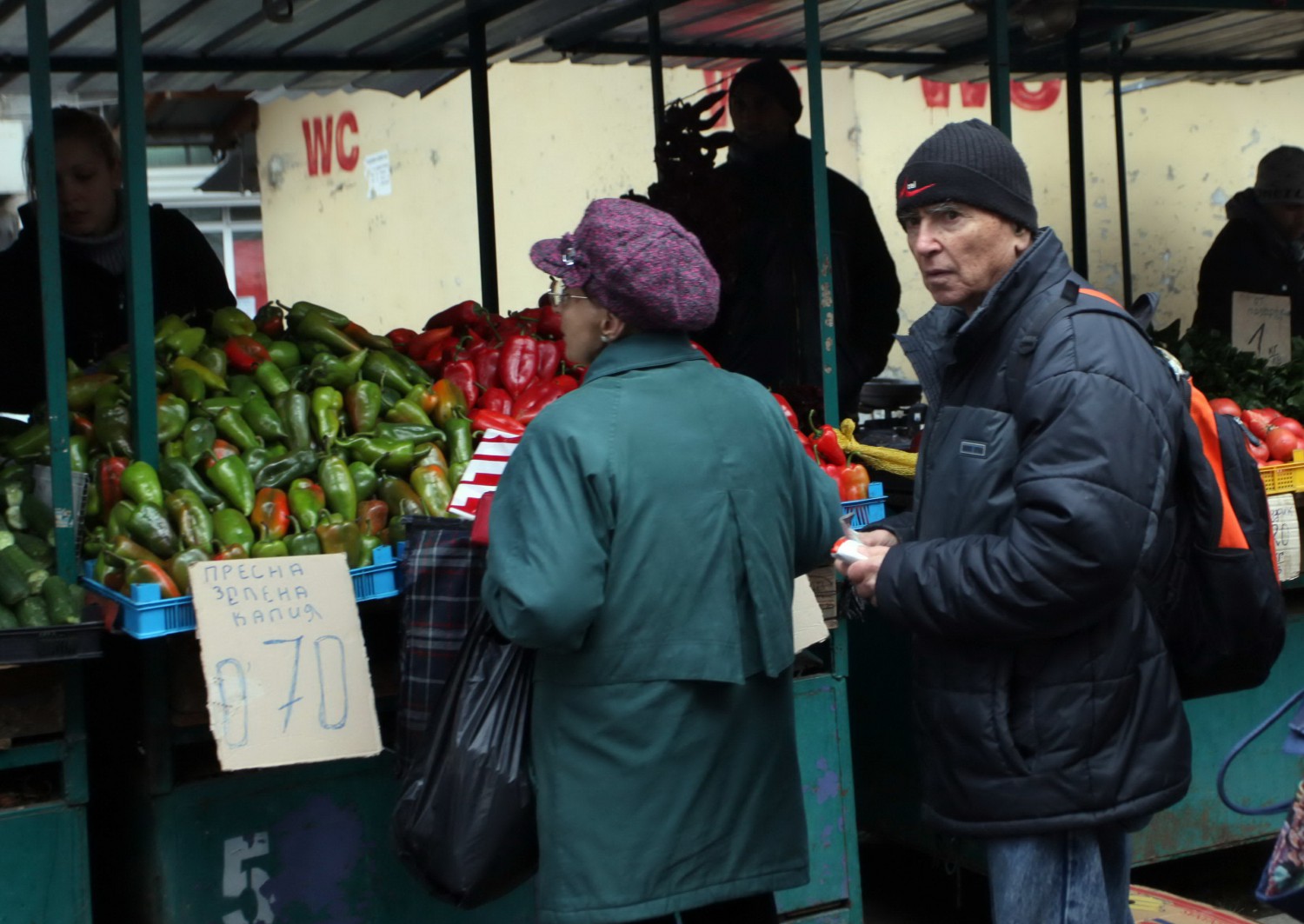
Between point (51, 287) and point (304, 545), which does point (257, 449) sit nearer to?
point (304, 545)

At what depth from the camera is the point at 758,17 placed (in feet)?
18.6

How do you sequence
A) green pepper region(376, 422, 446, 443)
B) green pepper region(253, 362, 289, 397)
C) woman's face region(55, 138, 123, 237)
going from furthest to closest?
woman's face region(55, 138, 123, 237)
green pepper region(253, 362, 289, 397)
green pepper region(376, 422, 446, 443)

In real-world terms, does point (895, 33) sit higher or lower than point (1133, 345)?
higher

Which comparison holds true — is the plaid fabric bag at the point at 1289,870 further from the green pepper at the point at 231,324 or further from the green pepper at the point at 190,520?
the green pepper at the point at 231,324

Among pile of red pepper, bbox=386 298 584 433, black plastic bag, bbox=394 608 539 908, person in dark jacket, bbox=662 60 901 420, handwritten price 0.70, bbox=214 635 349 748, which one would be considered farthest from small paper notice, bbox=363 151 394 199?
black plastic bag, bbox=394 608 539 908

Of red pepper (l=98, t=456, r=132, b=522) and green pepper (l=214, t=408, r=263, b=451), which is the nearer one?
red pepper (l=98, t=456, r=132, b=522)

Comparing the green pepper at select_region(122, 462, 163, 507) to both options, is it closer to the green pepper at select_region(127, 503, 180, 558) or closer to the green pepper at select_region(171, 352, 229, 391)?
the green pepper at select_region(127, 503, 180, 558)

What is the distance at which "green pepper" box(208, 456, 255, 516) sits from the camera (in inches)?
129

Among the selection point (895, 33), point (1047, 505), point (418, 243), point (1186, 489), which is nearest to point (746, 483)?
point (1047, 505)

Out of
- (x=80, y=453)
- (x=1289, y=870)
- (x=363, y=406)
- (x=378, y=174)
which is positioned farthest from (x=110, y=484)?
(x=378, y=174)

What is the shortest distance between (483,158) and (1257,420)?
9.34ft

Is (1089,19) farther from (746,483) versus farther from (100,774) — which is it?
(100,774)

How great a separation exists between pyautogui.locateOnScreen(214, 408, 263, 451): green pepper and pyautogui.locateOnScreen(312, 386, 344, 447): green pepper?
0.14 metres

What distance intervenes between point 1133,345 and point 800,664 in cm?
162
